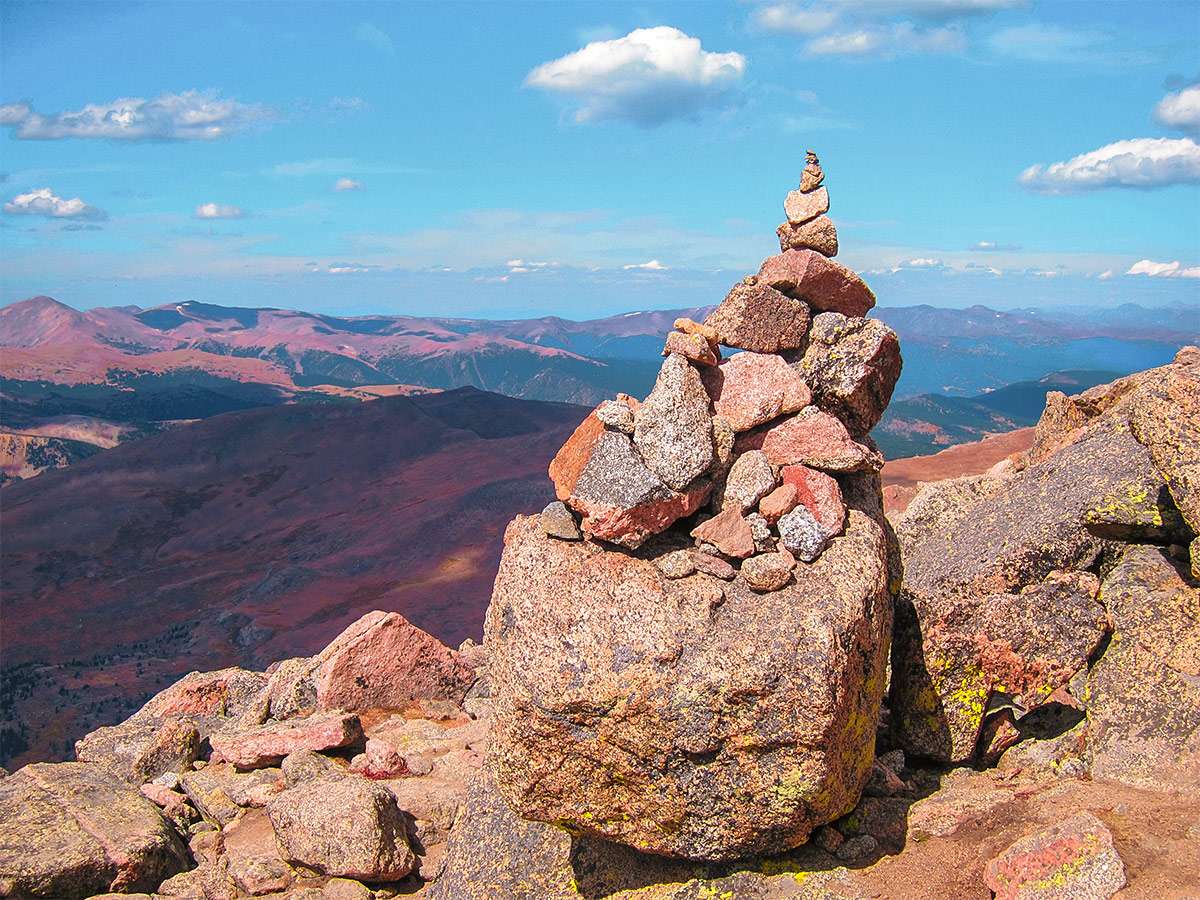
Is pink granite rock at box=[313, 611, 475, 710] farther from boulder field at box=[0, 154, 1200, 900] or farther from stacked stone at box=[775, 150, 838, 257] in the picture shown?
stacked stone at box=[775, 150, 838, 257]

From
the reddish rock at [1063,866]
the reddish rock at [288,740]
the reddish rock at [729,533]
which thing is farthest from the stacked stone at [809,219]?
the reddish rock at [288,740]

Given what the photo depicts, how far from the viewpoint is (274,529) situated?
86625mm

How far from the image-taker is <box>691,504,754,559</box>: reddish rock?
8742mm

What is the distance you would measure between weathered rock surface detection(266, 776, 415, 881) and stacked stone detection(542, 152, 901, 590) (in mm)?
4332

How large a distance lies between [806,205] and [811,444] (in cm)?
337

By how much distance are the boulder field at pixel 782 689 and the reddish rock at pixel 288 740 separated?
90cm

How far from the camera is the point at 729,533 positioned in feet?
29.0

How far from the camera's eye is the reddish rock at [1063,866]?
6.84 m

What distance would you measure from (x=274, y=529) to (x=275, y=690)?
250ft

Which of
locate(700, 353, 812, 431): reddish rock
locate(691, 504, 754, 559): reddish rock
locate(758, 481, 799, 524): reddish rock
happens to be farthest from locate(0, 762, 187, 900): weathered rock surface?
locate(700, 353, 812, 431): reddish rock

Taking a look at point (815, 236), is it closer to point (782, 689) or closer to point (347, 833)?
point (782, 689)

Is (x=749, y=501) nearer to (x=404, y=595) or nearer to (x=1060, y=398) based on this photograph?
(x=1060, y=398)

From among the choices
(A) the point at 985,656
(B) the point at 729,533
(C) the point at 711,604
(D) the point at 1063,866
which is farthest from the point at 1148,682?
(C) the point at 711,604

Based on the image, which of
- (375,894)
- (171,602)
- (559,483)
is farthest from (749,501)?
(171,602)
